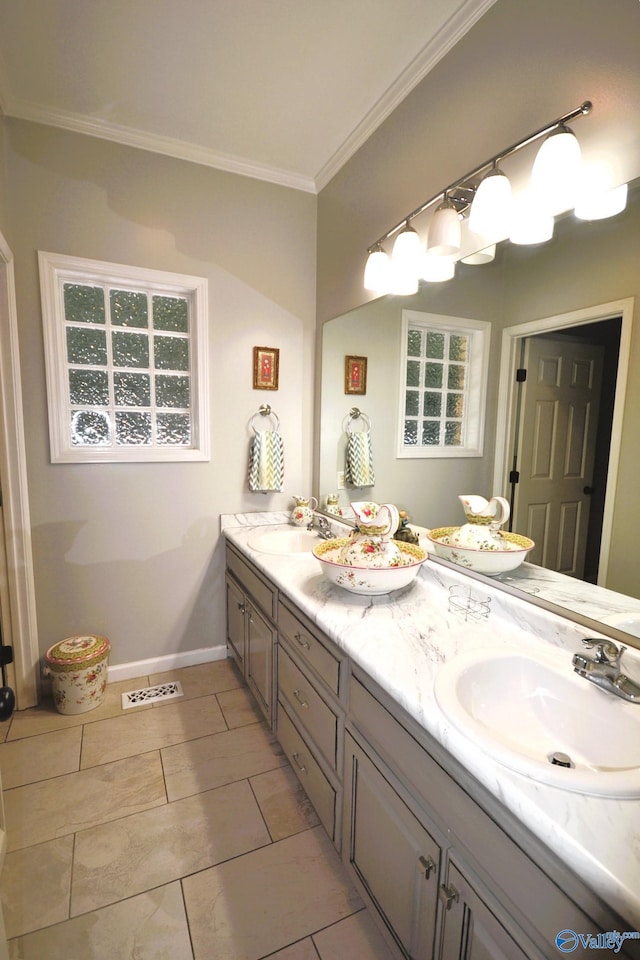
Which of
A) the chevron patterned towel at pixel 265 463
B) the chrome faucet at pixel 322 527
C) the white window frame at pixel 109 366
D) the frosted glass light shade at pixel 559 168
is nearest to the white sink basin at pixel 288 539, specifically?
A: the chrome faucet at pixel 322 527

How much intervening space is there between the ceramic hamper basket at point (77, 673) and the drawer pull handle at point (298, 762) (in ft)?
3.63

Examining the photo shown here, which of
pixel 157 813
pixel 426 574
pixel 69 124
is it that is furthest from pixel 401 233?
pixel 157 813

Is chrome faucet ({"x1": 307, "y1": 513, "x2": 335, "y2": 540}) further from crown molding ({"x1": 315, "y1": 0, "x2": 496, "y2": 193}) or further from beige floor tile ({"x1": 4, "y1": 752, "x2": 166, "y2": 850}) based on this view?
crown molding ({"x1": 315, "y1": 0, "x2": 496, "y2": 193})

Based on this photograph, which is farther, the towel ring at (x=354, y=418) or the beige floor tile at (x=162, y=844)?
the towel ring at (x=354, y=418)

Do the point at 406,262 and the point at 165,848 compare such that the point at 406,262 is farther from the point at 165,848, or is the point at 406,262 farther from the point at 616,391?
the point at 165,848

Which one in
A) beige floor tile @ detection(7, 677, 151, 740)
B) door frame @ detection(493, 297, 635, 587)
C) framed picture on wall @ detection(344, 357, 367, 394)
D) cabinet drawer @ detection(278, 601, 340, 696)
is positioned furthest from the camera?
framed picture on wall @ detection(344, 357, 367, 394)

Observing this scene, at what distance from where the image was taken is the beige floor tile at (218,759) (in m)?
1.72

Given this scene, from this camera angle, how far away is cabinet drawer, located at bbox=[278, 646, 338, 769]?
4.33 ft

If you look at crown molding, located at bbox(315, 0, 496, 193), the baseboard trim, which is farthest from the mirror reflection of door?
the baseboard trim

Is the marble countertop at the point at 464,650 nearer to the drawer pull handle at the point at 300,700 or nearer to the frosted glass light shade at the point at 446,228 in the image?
the drawer pull handle at the point at 300,700

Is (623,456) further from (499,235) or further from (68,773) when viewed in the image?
(68,773)

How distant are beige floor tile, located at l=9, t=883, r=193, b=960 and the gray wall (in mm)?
1258

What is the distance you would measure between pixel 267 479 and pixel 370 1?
6.28 ft

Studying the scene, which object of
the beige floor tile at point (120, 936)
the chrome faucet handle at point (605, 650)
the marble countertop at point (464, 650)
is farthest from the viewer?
the beige floor tile at point (120, 936)
